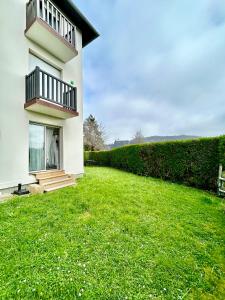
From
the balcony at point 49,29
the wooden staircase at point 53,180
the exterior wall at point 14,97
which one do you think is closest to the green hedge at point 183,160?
the wooden staircase at point 53,180

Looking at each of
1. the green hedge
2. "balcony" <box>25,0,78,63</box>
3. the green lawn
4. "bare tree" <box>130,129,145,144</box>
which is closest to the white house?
"balcony" <box>25,0,78,63</box>

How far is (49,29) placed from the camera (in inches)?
258

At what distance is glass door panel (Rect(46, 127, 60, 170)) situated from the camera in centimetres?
747

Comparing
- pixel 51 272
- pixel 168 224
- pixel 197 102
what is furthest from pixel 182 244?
pixel 197 102

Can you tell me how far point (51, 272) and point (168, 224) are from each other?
2.76 m

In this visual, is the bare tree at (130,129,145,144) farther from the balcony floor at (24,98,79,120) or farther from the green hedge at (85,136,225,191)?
the balcony floor at (24,98,79,120)

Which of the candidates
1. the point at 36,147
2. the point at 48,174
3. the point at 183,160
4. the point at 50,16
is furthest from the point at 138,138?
the point at 36,147

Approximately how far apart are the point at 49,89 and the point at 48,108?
2.98ft

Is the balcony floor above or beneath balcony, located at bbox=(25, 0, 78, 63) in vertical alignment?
beneath

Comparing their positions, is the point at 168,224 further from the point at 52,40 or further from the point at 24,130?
the point at 52,40

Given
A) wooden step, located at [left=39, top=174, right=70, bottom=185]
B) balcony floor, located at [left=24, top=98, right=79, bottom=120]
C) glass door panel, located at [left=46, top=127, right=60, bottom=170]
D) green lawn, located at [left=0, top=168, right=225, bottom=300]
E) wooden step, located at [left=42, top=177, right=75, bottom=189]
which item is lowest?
green lawn, located at [left=0, top=168, right=225, bottom=300]

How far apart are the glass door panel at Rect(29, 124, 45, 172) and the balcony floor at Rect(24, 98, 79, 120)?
731 mm

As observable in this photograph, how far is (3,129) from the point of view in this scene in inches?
221

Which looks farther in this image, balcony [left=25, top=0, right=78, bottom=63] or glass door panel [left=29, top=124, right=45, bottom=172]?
glass door panel [left=29, top=124, right=45, bottom=172]
